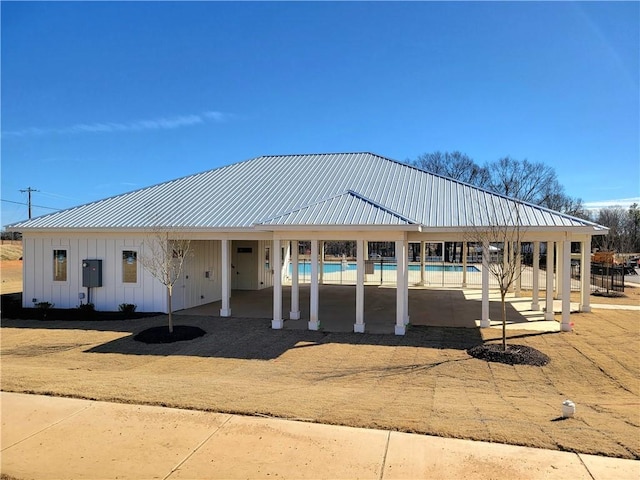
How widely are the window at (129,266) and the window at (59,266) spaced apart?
8.03ft

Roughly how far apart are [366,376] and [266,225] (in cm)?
562

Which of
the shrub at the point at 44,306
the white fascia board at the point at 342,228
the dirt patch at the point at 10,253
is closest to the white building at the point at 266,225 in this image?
the white fascia board at the point at 342,228

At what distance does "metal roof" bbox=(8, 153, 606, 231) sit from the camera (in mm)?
13500

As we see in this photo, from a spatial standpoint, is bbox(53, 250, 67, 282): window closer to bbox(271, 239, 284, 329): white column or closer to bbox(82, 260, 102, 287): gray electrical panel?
bbox(82, 260, 102, 287): gray electrical panel

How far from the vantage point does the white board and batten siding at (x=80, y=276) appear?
16125 mm

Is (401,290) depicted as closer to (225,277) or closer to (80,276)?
(225,277)

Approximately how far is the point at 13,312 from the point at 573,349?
17.7m

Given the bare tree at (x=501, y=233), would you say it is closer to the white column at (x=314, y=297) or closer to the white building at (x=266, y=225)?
the white building at (x=266, y=225)

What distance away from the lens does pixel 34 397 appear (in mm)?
6742

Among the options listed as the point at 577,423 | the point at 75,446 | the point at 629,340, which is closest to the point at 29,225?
the point at 75,446

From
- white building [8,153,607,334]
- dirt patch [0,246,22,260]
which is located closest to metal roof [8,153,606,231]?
white building [8,153,607,334]

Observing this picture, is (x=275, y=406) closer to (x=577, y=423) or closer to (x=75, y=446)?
(x=75, y=446)

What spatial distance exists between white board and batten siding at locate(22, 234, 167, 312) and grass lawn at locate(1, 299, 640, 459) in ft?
6.65

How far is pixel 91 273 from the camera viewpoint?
16.1 meters
